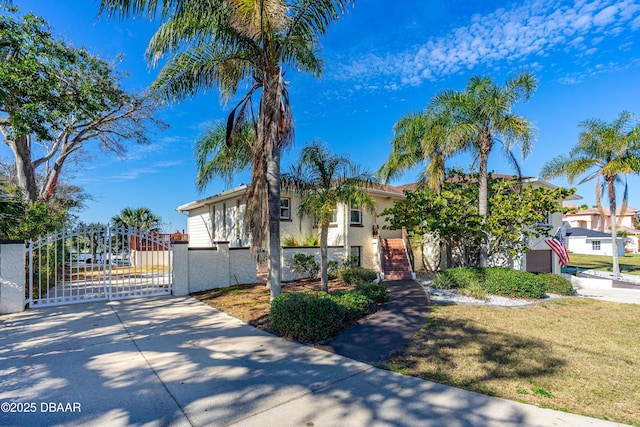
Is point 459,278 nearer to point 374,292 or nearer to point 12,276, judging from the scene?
point 374,292

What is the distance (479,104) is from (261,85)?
8186 mm

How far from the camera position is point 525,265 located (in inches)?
603

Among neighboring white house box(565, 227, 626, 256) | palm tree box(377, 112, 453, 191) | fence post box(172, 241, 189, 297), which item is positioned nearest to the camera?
fence post box(172, 241, 189, 297)

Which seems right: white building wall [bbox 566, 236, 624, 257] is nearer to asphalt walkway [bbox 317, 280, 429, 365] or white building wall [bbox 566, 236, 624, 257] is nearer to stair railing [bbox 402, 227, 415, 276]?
stair railing [bbox 402, 227, 415, 276]

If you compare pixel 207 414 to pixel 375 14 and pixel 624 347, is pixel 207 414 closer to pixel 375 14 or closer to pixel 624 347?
pixel 624 347

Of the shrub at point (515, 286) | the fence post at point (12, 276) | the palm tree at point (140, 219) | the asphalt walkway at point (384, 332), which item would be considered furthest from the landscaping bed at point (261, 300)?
the palm tree at point (140, 219)

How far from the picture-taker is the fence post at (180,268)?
1022cm

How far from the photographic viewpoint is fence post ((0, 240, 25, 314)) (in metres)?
7.59

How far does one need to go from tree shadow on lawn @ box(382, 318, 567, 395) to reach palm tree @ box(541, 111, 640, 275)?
1490 centimetres

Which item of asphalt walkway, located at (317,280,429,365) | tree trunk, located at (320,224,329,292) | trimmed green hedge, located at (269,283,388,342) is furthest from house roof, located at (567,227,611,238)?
trimmed green hedge, located at (269,283,388,342)

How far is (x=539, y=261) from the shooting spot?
666 inches

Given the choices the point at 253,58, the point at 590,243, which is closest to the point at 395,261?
the point at 253,58

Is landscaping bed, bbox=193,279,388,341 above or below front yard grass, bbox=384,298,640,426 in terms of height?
above

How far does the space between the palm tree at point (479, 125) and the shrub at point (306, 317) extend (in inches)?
322
